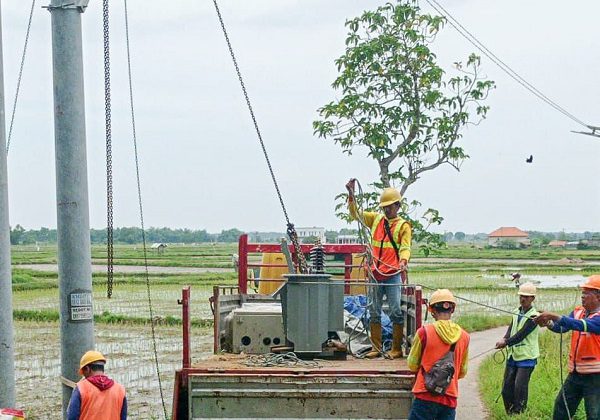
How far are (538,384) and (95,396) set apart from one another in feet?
24.3

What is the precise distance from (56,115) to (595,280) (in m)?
4.66

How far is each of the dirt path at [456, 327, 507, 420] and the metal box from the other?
10.3ft

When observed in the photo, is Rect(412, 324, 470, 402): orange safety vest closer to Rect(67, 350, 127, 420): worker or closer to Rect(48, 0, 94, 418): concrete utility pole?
Rect(67, 350, 127, 420): worker

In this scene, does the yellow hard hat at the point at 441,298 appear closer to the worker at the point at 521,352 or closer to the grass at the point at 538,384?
the worker at the point at 521,352

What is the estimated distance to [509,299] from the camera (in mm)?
29656

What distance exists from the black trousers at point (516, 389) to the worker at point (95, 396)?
5.13m

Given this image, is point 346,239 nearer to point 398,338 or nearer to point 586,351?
point 398,338

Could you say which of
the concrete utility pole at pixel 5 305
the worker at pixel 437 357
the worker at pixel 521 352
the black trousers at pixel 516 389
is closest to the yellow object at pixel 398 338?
the worker at pixel 521 352

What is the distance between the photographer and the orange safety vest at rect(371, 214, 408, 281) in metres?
8.80

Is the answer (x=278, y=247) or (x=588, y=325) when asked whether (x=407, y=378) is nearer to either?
(x=588, y=325)

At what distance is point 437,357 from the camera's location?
6.65 meters

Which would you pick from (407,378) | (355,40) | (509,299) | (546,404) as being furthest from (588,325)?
(509,299)

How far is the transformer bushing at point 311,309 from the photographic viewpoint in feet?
26.5

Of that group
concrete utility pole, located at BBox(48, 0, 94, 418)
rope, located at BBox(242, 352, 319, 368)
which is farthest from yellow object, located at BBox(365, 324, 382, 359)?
concrete utility pole, located at BBox(48, 0, 94, 418)
